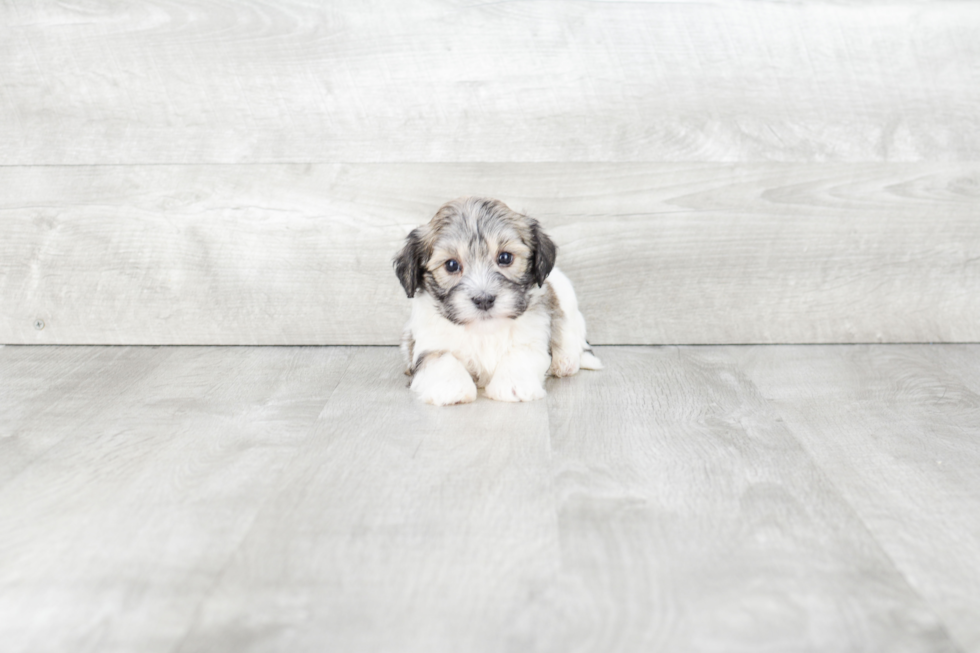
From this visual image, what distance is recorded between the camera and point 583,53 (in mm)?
2779

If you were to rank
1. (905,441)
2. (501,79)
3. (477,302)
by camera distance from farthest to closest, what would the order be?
(501,79) → (477,302) → (905,441)

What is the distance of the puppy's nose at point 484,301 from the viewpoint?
7.25 feet

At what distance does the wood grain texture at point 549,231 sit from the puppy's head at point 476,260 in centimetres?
54

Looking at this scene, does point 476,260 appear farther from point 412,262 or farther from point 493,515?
point 493,515

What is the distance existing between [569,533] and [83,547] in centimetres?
84

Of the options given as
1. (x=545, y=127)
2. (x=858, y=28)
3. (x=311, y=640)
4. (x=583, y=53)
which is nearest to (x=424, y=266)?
(x=545, y=127)

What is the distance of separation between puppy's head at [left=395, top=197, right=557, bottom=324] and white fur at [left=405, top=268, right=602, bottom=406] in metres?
0.06

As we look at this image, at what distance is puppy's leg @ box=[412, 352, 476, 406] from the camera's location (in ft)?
7.39

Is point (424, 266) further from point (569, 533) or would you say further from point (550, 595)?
point (550, 595)

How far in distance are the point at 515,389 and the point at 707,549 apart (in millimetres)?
930

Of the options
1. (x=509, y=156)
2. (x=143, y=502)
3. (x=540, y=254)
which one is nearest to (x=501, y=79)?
(x=509, y=156)

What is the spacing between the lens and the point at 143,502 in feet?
5.36

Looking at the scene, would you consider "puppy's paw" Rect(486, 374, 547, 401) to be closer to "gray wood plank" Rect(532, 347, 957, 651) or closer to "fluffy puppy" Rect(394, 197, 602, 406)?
"fluffy puppy" Rect(394, 197, 602, 406)

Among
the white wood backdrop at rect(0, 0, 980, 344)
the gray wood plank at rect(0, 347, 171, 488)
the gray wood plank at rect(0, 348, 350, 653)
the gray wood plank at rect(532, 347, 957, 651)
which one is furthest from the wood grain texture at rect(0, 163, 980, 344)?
the gray wood plank at rect(532, 347, 957, 651)
